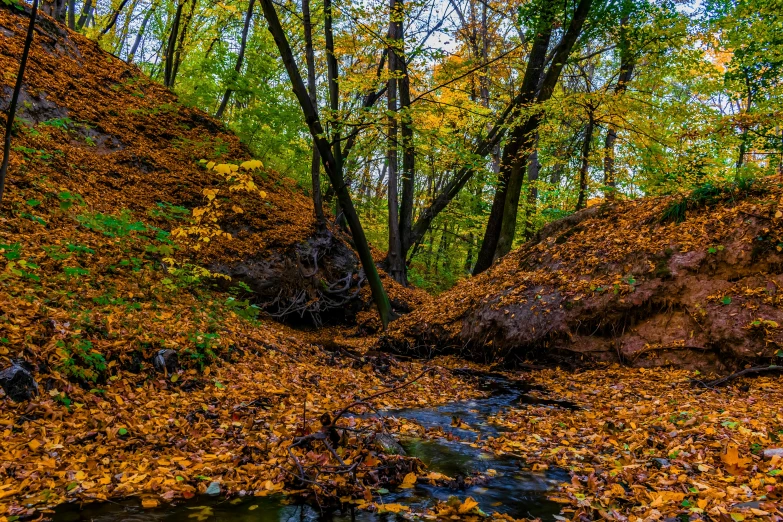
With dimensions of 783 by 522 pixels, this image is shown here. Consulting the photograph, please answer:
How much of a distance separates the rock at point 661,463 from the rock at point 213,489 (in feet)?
9.29

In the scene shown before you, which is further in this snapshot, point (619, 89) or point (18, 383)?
point (619, 89)

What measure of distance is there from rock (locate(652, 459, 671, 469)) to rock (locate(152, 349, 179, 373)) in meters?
4.28

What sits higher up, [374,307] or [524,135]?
[524,135]

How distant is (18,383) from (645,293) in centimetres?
704

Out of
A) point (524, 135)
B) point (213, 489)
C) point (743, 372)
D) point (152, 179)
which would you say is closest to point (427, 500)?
point (213, 489)

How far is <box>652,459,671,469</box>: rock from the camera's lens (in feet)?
9.71

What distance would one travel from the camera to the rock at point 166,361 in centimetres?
446

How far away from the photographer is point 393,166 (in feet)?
37.3

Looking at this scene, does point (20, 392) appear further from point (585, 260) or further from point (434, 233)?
point (434, 233)

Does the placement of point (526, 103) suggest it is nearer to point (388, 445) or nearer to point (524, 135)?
point (524, 135)

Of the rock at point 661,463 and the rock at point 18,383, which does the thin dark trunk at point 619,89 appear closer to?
the rock at point 661,463

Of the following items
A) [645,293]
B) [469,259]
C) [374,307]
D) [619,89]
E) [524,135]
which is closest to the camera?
[645,293]

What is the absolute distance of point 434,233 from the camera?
22344 mm

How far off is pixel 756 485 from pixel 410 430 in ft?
8.47
